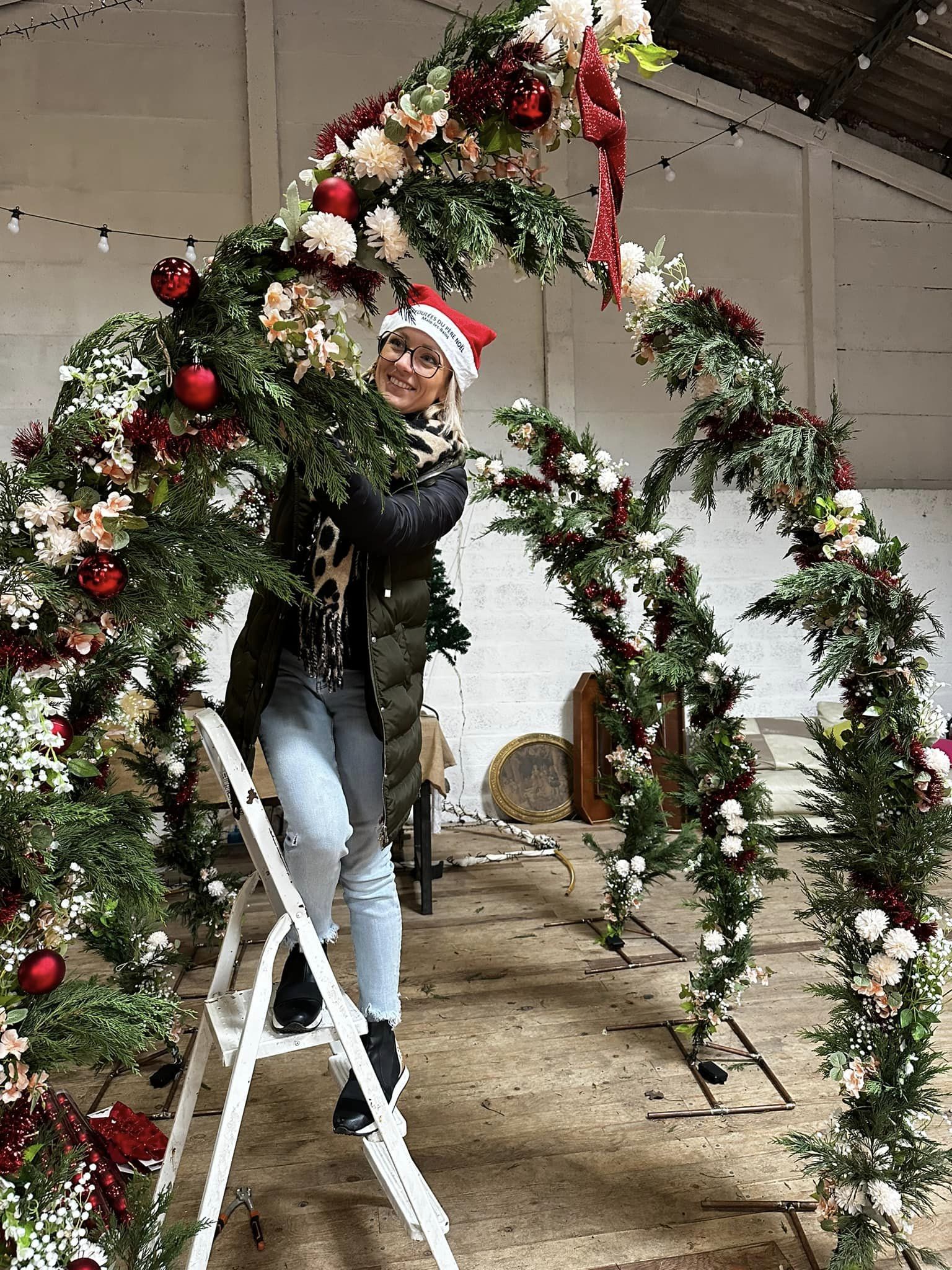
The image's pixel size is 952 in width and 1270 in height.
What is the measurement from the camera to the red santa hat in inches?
77.0

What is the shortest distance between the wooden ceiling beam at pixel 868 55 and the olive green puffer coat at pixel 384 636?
16.7 ft

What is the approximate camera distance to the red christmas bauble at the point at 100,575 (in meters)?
1.25

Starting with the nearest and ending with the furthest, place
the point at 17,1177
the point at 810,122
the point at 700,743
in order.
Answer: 1. the point at 17,1177
2. the point at 700,743
3. the point at 810,122

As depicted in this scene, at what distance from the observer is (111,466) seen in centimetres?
125

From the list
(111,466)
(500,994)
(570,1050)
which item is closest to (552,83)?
(111,466)

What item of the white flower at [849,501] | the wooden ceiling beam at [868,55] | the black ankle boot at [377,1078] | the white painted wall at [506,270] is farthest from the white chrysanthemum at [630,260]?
the wooden ceiling beam at [868,55]

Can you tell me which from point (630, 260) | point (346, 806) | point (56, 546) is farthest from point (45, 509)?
point (630, 260)

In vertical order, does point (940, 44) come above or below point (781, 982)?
above

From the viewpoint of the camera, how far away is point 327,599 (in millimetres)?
1860

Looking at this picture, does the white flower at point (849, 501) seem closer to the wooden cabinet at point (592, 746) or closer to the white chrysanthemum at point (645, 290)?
the white chrysanthemum at point (645, 290)

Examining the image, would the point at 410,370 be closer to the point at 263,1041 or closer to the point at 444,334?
the point at 444,334

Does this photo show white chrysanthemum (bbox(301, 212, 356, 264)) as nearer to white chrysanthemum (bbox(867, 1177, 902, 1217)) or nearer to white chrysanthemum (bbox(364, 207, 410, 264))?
white chrysanthemum (bbox(364, 207, 410, 264))

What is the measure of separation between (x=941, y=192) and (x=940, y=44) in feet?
4.17

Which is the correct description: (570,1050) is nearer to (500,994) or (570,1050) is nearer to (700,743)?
(500,994)
